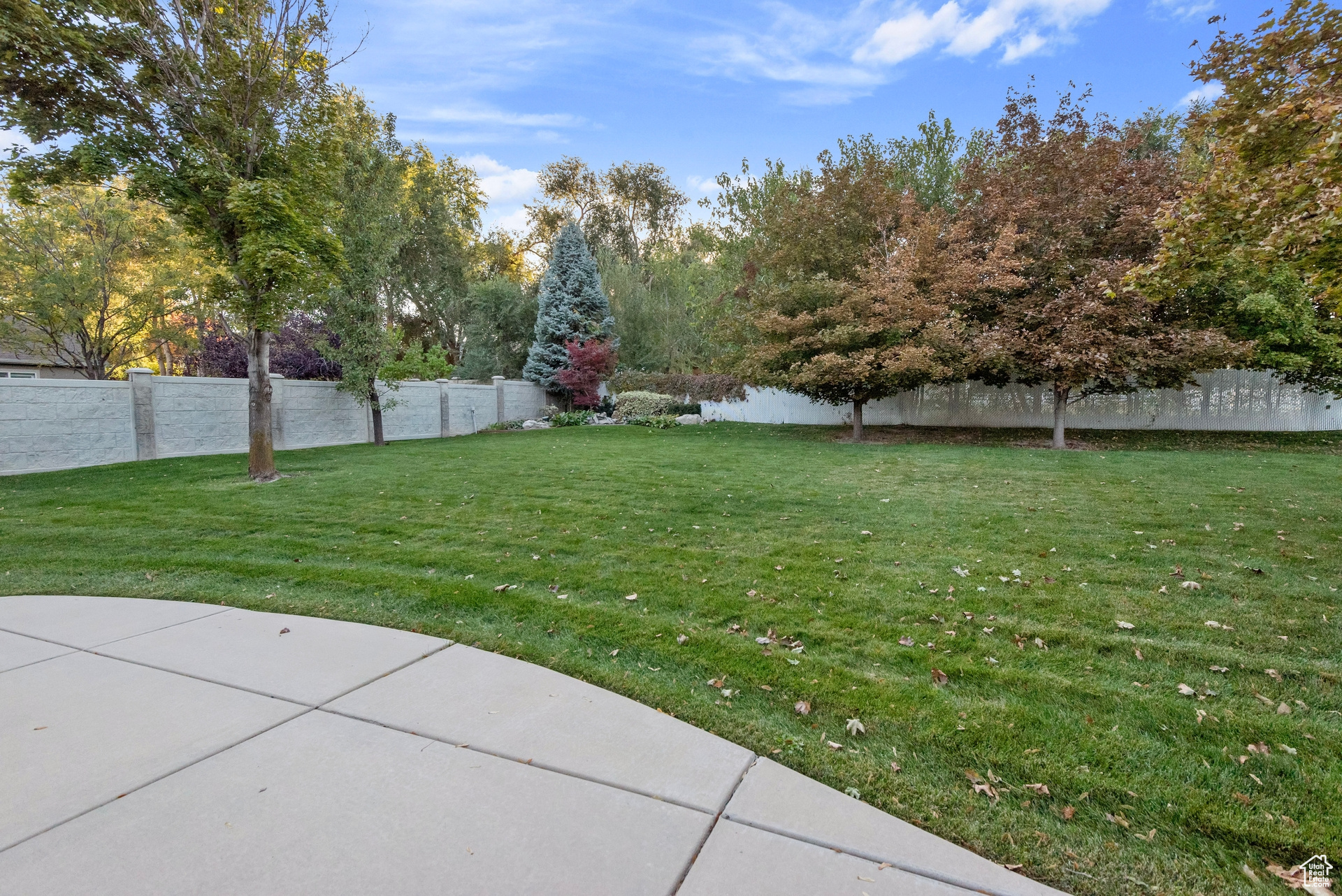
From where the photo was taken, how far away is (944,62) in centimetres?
1191

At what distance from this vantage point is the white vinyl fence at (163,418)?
983 cm

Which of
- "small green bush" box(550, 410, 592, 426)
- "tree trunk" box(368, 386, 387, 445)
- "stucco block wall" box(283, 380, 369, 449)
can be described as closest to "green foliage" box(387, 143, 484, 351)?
"small green bush" box(550, 410, 592, 426)

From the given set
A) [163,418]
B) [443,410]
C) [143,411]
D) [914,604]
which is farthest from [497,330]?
[914,604]

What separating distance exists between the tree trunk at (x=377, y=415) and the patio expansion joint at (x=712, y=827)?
46.1 ft

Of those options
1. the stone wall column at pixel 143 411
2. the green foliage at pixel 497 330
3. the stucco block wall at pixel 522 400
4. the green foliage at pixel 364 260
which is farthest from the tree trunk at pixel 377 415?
the green foliage at pixel 497 330

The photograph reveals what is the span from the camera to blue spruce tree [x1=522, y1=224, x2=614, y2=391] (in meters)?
21.8

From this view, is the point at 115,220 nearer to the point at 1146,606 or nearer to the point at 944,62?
the point at 944,62

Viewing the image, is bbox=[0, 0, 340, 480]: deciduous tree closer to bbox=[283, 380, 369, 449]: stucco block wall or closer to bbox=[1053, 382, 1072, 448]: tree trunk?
bbox=[283, 380, 369, 449]: stucco block wall

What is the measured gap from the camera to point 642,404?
64.5ft

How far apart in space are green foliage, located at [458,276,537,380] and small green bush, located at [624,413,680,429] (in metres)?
7.12

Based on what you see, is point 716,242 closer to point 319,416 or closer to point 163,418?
point 319,416

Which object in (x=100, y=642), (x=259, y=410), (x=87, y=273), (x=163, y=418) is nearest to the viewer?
(x=100, y=642)

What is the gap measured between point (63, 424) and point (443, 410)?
7.98 meters

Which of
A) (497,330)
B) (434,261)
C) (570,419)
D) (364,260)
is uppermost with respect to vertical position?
(434,261)
